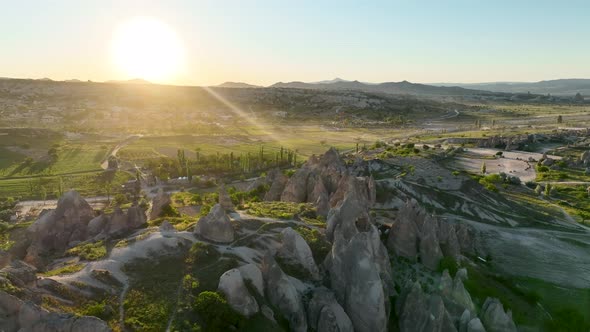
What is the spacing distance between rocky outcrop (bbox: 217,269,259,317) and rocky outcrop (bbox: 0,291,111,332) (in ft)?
30.9

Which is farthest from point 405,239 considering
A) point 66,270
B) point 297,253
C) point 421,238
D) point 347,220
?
point 66,270

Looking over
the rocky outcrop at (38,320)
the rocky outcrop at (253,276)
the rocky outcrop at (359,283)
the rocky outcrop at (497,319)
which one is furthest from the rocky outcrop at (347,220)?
the rocky outcrop at (38,320)

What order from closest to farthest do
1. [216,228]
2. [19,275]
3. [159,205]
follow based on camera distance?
[19,275], [216,228], [159,205]

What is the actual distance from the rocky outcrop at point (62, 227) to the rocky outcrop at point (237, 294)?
79.0ft

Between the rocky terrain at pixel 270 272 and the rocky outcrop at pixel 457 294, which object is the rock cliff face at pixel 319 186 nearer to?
the rocky terrain at pixel 270 272

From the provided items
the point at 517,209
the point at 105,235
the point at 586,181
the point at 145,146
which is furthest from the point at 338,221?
the point at 145,146

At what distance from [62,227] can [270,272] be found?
1142 inches

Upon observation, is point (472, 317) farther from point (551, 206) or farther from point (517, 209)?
point (551, 206)

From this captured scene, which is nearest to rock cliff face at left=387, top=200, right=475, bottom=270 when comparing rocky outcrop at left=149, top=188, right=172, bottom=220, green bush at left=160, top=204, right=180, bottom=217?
green bush at left=160, top=204, right=180, bottom=217

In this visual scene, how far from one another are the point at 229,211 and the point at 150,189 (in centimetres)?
4828

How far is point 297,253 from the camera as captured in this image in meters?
41.8

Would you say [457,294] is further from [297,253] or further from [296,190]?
[296,190]

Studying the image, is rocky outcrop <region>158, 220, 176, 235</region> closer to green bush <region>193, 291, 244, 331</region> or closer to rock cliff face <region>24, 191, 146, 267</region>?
rock cliff face <region>24, 191, 146, 267</region>

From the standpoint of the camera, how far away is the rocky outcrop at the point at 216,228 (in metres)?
43.2
